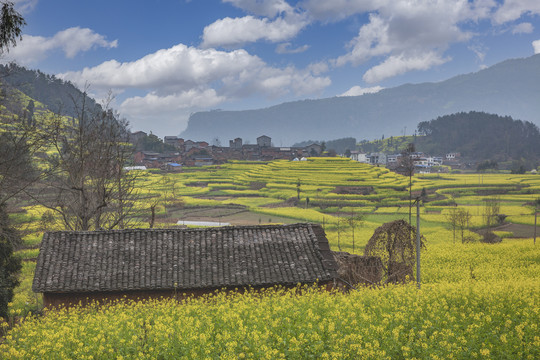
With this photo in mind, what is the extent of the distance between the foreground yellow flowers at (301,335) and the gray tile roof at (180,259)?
385cm

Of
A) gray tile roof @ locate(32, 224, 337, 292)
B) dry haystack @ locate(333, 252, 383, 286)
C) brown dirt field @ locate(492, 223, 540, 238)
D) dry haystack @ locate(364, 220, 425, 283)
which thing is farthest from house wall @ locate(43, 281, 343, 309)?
brown dirt field @ locate(492, 223, 540, 238)

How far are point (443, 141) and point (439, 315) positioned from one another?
486 feet

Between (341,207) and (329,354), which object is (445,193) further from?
(329,354)

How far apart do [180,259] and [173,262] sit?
0.27 m

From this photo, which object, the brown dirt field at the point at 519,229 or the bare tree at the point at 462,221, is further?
the brown dirt field at the point at 519,229

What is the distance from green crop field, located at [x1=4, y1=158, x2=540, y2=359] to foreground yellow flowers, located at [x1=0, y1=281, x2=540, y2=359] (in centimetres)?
3

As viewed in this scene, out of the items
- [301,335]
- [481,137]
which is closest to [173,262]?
[301,335]

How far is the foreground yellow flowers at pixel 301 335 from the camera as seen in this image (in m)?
6.87

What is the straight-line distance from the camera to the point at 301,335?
271 inches

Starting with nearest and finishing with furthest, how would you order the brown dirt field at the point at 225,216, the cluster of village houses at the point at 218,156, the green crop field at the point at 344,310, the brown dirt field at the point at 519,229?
the green crop field at the point at 344,310
the brown dirt field at the point at 519,229
the brown dirt field at the point at 225,216
the cluster of village houses at the point at 218,156

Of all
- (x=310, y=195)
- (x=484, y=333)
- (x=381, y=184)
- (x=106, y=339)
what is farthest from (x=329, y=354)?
(x=381, y=184)

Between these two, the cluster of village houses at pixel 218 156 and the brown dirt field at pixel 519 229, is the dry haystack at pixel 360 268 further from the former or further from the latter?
the cluster of village houses at pixel 218 156

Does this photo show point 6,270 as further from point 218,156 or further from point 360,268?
point 218,156

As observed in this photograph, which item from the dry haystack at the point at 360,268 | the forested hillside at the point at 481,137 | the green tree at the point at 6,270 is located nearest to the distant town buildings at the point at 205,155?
the forested hillside at the point at 481,137
